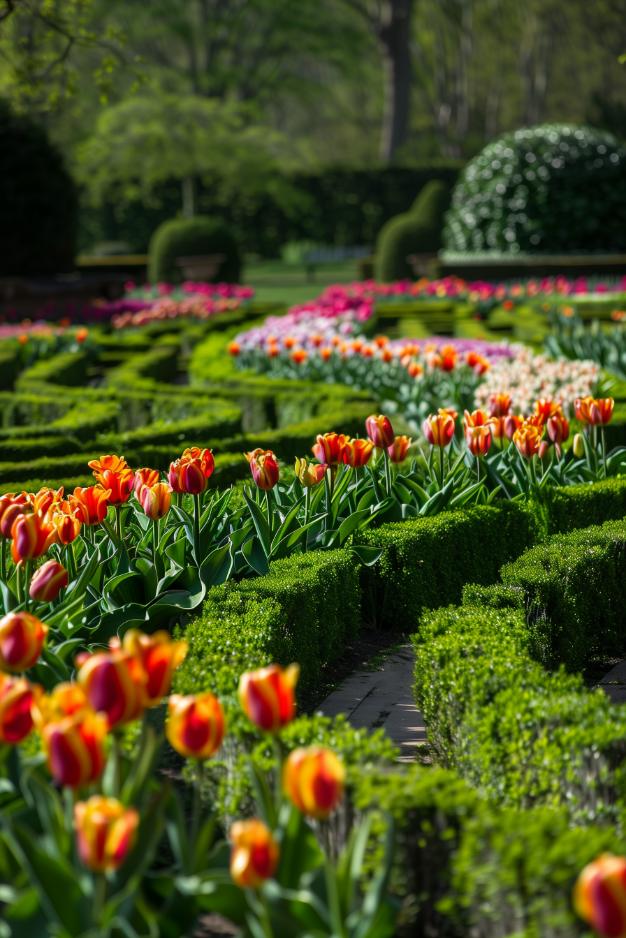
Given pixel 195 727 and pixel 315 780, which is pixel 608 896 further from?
pixel 195 727

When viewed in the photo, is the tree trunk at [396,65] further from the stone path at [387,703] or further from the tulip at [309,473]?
the stone path at [387,703]

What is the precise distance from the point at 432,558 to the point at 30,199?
16.2 meters

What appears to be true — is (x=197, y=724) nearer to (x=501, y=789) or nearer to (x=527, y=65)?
(x=501, y=789)

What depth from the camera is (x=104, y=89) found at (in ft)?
36.7

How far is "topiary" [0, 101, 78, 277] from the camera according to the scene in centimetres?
1995

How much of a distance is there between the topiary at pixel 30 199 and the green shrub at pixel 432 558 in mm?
15690

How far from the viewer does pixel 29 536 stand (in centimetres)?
370

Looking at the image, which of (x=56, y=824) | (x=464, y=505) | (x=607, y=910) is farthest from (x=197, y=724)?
(x=464, y=505)

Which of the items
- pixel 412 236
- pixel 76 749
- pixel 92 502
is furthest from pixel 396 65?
pixel 76 749

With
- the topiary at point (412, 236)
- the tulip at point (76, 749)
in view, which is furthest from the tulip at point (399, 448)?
the topiary at point (412, 236)

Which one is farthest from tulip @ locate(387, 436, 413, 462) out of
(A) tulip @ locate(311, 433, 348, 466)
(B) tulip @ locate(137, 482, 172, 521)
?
(B) tulip @ locate(137, 482, 172, 521)

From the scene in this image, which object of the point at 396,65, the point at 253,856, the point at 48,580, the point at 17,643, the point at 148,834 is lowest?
the point at 148,834

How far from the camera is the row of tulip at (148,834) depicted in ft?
7.53

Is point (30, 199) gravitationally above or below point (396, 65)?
below
